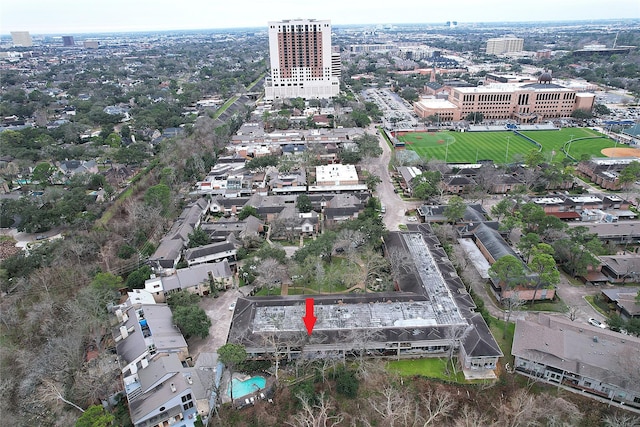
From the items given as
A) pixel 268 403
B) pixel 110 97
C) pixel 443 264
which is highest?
pixel 110 97

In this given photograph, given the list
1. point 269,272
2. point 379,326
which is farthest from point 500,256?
point 269,272

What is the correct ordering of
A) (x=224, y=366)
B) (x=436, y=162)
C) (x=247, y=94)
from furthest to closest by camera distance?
(x=247, y=94) → (x=436, y=162) → (x=224, y=366)

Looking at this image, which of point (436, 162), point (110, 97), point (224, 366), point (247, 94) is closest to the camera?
point (224, 366)

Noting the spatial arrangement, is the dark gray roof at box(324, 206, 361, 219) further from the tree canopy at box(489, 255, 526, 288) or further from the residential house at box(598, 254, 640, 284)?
the residential house at box(598, 254, 640, 284)

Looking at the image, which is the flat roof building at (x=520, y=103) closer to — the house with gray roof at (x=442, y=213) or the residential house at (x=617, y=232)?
the house with gray roof at (x=442, y=213)

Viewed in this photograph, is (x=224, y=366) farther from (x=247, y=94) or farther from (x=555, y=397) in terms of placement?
(x=247, y=94)

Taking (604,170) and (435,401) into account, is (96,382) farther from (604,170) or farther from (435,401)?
(604,170)

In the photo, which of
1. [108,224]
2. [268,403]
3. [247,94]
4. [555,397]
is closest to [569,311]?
[555,397]
